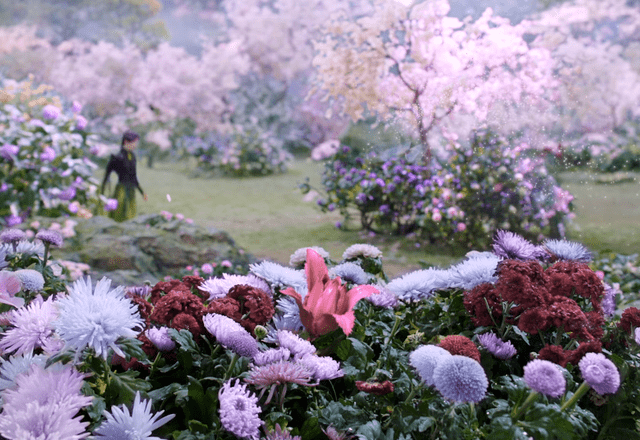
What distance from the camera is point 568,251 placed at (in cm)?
94

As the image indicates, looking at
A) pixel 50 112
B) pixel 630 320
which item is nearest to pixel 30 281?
pixel 630 320

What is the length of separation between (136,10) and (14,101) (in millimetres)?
964

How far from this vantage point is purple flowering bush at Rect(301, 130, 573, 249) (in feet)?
8.56

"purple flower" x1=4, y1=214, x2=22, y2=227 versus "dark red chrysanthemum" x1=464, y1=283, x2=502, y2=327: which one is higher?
"dark red chrysanthemum" x1=464, y1=283, x2=502, y2=327

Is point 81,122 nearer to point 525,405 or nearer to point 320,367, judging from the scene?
point 320,367

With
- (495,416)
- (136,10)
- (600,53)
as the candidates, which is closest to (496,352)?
(495,416)

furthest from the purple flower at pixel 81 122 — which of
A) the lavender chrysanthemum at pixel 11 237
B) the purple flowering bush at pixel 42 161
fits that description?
the lavender chrysanthemum at pixel 11 237

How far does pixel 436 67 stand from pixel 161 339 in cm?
188

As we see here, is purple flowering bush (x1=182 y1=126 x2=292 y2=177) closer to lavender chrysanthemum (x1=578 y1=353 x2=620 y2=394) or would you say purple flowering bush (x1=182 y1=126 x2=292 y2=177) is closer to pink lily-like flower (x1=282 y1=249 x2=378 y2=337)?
pink lily-like flower (x1=282 y1=249 x2=378 y2=337)

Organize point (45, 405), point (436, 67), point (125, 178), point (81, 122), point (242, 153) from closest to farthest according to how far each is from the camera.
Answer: point (45, 405), point (436, 67), point (125, 178), point (81, 122), point (242, 153)

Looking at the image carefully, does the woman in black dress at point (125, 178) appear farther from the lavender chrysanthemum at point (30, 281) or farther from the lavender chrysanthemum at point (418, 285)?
the lavender chrysanthemum at point (418, 285)

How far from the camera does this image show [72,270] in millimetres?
2168

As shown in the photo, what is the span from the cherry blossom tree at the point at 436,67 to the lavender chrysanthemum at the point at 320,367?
177cm

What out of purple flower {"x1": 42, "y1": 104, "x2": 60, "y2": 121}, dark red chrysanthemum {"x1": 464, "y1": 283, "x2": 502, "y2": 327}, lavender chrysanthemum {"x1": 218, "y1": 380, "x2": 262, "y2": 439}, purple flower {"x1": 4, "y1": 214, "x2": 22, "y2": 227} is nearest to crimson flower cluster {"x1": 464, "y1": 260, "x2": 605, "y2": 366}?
dark red chrysanthemum {"x1": 464, "y1": 283, "x2": 502, "y2": 327}
